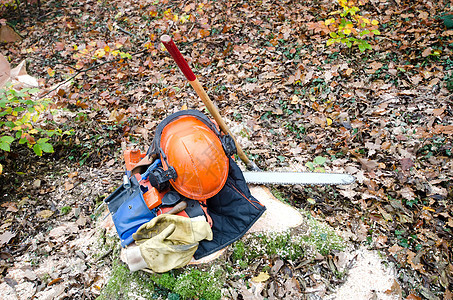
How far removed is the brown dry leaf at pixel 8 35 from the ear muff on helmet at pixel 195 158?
21.6ft

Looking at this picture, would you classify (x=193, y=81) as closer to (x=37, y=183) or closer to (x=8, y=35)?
(x=37, y=183)

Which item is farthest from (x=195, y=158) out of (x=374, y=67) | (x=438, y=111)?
(x=374, y=67)

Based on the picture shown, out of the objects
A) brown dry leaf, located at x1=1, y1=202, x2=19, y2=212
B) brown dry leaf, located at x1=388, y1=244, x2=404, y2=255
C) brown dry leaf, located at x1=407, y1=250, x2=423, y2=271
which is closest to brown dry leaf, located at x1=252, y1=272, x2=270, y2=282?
brown dry leaf, located at x1=388, y1=244, x2=404, y2=255

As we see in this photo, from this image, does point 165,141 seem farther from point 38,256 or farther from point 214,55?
point 214,55

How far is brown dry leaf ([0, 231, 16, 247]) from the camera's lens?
3432mm

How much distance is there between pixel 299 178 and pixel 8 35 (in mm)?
7726

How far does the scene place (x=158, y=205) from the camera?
2.69 metres

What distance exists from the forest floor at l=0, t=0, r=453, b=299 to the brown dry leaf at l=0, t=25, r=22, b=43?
0.88ft

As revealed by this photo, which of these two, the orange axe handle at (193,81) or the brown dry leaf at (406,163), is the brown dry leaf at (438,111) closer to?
the brown dry leaf at (406,163)

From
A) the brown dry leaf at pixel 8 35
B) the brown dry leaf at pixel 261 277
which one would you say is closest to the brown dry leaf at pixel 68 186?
the brown dry leaf at pixel 261 277

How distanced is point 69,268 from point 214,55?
4.18 metres

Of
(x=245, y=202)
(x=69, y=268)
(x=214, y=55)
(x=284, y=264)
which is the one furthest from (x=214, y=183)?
(x=214, y=55)

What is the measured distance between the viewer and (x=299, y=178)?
131 inches

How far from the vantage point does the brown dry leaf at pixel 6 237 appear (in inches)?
135
